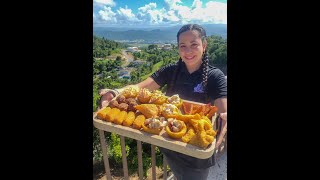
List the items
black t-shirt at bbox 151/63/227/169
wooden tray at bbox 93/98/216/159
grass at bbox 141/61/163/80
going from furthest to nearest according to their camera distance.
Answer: grass at bbox 141/61/163/80 < black t-shirt at bbox 151/63/227/169 < wooden tray at bbox 93/98/216/159

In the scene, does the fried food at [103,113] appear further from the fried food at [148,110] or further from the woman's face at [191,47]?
the woman's face at [191,47]

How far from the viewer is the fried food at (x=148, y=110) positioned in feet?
3.90

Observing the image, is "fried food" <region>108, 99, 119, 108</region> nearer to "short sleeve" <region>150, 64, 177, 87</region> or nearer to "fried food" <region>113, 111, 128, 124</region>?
"fried food" <region>113, 111, 128, 124</region>

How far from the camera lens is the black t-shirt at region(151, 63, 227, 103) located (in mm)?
1300

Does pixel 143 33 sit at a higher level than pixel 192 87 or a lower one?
higher

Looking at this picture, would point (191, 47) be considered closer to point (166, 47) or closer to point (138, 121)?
point (166, 47)

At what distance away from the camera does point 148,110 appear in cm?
119

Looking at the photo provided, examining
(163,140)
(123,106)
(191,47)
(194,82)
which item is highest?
(191,47)

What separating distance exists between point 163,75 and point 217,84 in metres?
0.30

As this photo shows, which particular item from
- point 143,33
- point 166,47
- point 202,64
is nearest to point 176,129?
point 202,64

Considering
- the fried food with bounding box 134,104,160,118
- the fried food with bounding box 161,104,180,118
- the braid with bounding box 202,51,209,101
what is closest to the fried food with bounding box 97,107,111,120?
the fried food with bounding box 134,104,160,118

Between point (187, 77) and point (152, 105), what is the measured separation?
0.26 meters

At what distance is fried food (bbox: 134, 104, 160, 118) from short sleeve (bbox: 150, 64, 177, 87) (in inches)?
10.9

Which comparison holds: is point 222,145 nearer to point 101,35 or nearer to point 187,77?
point 187,77
